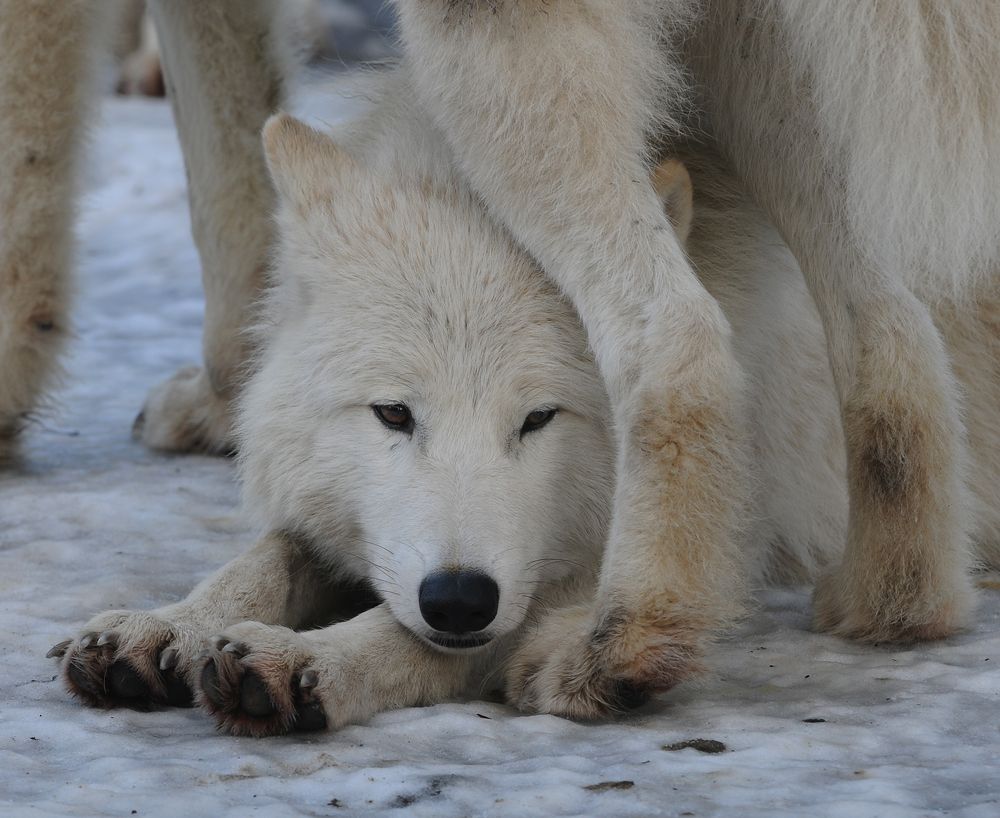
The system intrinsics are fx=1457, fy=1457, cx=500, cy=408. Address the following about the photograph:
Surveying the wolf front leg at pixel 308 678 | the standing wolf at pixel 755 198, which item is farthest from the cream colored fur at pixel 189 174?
the wolf front leg at pixel 308 678

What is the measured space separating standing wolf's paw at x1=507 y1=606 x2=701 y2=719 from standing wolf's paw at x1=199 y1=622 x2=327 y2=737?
0.46 meters

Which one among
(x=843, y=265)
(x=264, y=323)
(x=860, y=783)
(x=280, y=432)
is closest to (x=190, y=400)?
(x=264, y=323)

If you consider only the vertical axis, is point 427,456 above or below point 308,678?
above

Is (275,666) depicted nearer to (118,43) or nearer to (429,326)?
(429,326)

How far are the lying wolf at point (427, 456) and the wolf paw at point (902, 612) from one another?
272mm

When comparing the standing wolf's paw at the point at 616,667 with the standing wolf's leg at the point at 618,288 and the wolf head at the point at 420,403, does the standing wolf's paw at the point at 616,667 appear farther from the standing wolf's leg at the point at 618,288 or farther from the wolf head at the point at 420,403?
the wolf head at the point at 420,403

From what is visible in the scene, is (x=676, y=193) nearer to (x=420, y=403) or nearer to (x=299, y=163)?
(x=420, y=403)

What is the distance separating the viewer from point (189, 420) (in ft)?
17.4

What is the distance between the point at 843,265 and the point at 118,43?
→ 261cm

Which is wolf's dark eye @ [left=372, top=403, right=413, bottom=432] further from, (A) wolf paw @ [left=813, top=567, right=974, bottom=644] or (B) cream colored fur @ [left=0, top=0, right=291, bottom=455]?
(B) cream colored fur @ [left=0, top=0, right=291, bottom=455]

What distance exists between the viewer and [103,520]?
14.1 ft

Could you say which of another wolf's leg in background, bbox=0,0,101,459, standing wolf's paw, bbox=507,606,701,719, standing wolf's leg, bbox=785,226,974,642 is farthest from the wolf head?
another wolf's leg in background, bbox=0,0,101,459

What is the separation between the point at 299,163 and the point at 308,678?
132 centimetres

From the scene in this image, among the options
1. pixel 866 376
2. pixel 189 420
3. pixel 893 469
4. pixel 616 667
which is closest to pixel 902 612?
pixel 893 469
